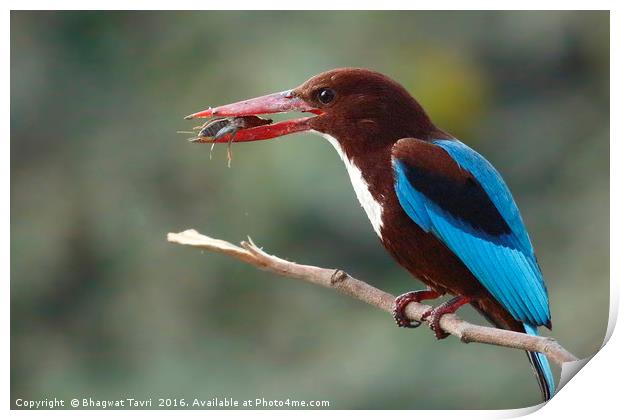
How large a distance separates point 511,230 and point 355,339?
2.01ft

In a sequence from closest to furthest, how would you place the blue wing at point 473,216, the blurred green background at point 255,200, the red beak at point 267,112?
the blue wing at point 473,216 < the red beak at point 267,112 < the blurred green background at point 255,200

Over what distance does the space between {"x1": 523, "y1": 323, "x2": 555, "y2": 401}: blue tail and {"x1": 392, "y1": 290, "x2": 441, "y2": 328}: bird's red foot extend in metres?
0.22

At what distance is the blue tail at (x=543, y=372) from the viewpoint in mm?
2338

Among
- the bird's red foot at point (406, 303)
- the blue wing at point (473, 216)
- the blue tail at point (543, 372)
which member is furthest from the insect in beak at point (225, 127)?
the blue tail at point (543, 372)

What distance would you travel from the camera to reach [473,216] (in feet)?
7.60

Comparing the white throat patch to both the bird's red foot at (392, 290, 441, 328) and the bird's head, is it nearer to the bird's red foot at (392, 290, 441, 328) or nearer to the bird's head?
the bird's head

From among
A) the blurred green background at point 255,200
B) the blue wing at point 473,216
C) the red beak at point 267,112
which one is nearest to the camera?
the blue wing at point 473,216

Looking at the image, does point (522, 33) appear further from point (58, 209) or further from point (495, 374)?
point (58, 209)

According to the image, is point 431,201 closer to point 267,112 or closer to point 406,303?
point 406,303

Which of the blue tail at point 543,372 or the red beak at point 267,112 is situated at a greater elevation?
the red beak at point 267,112

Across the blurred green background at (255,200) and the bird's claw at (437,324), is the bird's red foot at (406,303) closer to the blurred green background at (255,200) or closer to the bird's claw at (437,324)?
the bird's claw at (437,324)

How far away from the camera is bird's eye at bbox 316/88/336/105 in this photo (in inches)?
92.7

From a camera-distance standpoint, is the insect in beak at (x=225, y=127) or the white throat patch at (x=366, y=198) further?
the insect in beak at (x=225, y=127)

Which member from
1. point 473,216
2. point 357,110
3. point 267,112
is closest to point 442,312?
point 473,216
